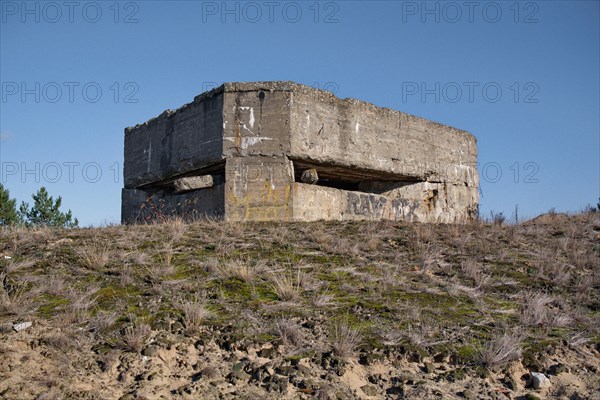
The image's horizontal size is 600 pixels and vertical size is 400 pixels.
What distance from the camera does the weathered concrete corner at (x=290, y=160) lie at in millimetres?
9570

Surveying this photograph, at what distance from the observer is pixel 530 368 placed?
14.7 feet

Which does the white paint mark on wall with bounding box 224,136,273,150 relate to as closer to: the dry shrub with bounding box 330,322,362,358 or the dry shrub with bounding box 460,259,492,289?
the dry shrub with bounding box 460,259,492,289

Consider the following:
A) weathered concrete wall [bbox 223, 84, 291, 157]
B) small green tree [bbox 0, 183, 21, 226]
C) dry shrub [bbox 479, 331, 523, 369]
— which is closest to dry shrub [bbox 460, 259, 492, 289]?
dry shrub [bbox 479, 331, 523, 369]

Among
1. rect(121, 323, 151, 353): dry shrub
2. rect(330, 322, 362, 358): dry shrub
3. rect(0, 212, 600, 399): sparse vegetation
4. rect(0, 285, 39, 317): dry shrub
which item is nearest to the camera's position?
rect(0, 212, 600, 399): sparse vegetation

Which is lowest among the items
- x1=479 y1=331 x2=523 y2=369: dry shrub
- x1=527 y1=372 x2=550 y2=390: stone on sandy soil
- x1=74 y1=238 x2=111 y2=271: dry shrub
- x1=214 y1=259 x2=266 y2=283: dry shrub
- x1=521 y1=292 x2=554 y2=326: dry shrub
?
x1=527 y1=372 x2=550 y2=390: stone on sandy soil

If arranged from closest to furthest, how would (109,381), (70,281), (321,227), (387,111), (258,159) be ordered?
1. (109,381)
2. (70,281)
3. (321,227)
4. (258,159)
5. (387,111)

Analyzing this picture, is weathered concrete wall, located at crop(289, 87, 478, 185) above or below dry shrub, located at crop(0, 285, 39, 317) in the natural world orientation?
above

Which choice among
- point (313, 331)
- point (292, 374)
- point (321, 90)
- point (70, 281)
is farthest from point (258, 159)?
point (292, 374)

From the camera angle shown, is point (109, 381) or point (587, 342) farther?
point (587, 342)

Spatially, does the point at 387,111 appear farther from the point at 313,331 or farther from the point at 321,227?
the point at 313,331

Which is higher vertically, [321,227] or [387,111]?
[387,111]

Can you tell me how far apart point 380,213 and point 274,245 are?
13.8ft

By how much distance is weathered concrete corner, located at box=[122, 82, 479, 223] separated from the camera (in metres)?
9.57

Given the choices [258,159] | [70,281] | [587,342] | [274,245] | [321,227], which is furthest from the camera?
[258,159]
